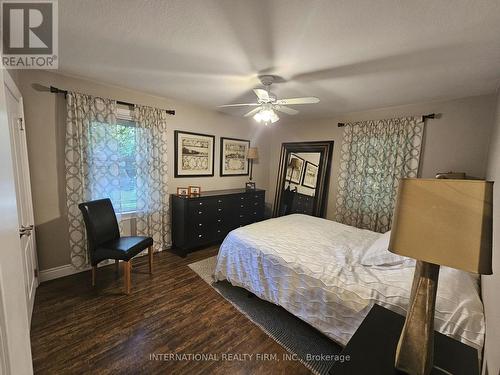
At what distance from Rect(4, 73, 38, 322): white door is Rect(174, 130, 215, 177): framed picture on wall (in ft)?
5.61

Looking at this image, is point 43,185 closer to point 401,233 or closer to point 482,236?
point 401,233

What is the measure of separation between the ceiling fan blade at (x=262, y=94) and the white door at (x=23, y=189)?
201 centimetres

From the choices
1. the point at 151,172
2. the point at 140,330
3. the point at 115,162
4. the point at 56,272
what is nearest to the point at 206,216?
the point at 151,172

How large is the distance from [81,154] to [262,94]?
88.6 inches

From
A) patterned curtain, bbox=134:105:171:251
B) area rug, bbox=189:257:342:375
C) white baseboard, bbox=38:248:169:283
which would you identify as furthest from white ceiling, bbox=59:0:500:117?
area rug, bbox=189:257:342:375

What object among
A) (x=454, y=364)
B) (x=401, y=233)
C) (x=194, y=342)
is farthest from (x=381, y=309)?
(x=194, y=342)

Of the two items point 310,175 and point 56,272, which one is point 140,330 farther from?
point 310,175

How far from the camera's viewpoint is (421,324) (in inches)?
34.1

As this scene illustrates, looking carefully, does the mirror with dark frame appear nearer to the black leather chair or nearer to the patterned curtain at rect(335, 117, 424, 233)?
the patterned curtain at rect(335, 117, 424, 233)

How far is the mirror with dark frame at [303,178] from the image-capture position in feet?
13.2

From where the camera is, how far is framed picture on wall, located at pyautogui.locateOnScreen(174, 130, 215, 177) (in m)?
3.52

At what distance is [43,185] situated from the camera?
246 cm

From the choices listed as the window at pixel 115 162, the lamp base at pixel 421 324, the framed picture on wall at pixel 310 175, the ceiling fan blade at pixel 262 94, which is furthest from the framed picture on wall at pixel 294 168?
the lamp base at pixel 421 324

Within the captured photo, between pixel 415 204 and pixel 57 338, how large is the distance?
2.66 metres
